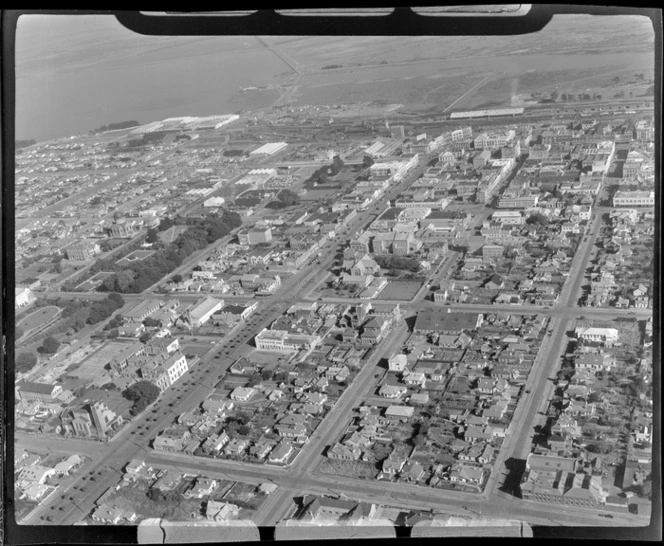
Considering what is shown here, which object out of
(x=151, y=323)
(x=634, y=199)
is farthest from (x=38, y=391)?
(x=634, y=199)

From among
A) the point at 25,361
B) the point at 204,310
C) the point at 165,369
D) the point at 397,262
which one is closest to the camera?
the point at 25,361

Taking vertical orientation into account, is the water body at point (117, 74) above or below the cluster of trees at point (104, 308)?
above

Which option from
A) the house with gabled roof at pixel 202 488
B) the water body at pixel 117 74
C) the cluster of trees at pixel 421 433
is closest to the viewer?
the water body at pixel 117 74

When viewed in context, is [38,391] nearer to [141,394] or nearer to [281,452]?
[141,394]

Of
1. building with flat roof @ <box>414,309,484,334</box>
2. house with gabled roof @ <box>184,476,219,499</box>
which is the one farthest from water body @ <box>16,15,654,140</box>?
house with gabled roof @ <box>184,476,219,499</box>

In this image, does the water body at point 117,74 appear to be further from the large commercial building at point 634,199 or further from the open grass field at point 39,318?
the large commercial building at point 634,199

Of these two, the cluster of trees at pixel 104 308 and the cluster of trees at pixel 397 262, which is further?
the cluster of trees at pixel 397 262

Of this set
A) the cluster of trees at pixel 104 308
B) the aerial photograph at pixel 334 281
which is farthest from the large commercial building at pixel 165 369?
the cluster of trees at pixel 104 308
